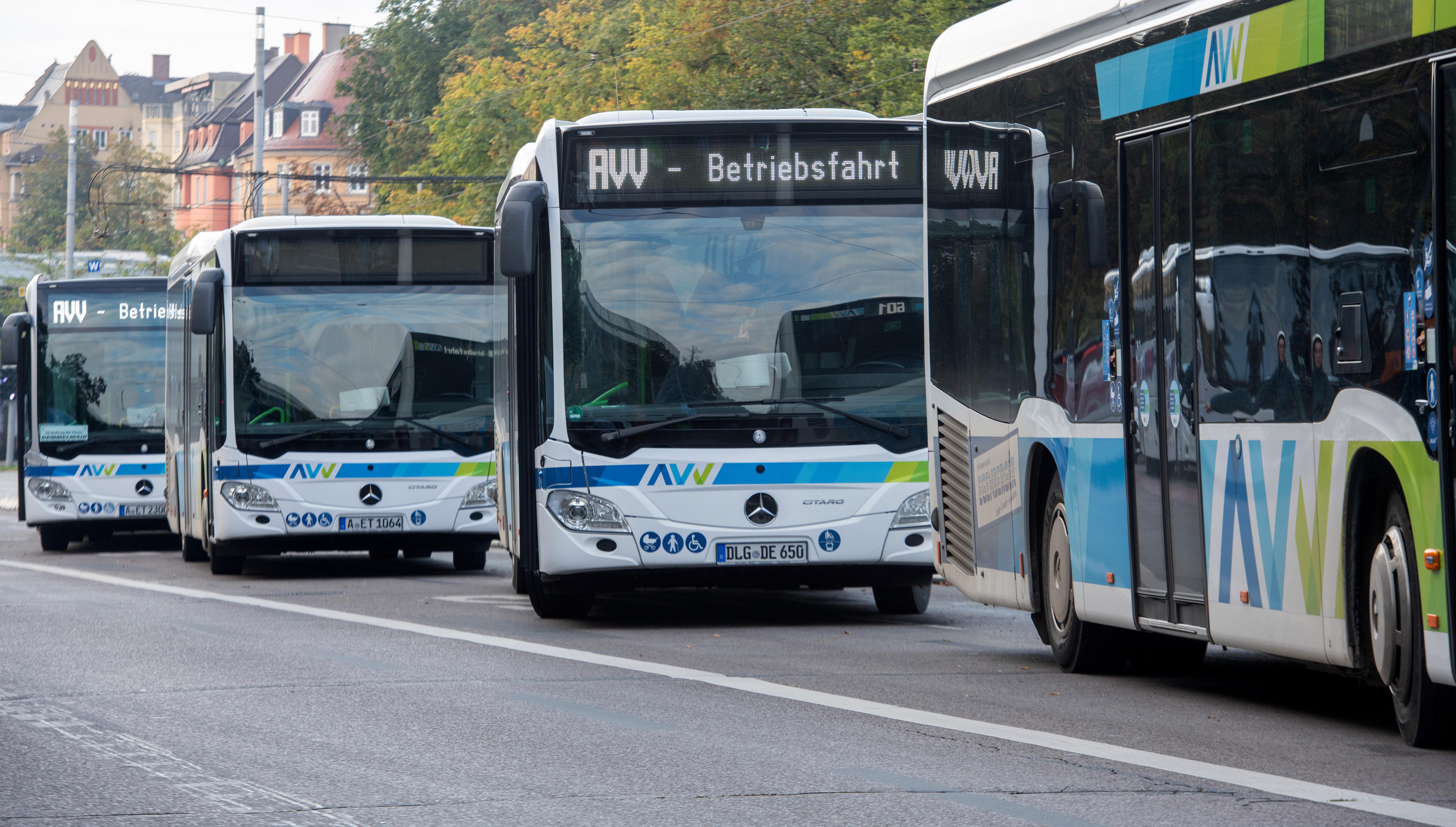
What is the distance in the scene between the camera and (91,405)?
88.4ft

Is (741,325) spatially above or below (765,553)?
above

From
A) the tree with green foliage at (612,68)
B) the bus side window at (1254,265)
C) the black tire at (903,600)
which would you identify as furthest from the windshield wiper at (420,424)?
the tree with green foliage at (612,68)

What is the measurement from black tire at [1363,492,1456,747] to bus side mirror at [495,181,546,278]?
6.24m

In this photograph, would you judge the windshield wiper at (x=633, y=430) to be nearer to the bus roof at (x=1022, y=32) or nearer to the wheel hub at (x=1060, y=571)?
the bus roof at (x=1022, y=32)

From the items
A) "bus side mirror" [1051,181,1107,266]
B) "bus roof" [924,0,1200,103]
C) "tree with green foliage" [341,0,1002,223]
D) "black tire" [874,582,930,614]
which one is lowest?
"black tire" [874,582,930,614]

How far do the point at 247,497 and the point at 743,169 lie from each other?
24.8ft

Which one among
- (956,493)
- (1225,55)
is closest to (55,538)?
(956,493)

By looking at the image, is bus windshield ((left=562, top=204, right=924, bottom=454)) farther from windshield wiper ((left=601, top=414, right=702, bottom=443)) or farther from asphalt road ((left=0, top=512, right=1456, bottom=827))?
asphalt road ((left=0, top=512, right=1456, bottom=827))

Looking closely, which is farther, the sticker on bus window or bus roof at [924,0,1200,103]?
bus roof at [924,0,1200,103]

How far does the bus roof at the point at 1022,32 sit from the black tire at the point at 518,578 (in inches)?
220

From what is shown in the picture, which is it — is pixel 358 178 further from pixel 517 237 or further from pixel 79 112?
pixel 79 112

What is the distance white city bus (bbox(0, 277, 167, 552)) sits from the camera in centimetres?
2666

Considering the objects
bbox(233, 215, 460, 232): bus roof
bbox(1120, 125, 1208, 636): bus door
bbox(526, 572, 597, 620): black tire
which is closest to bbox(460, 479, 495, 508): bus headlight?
bbox(233, 215, 460, 232): bus roof

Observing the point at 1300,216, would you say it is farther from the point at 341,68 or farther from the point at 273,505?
the point at 341,68
